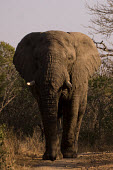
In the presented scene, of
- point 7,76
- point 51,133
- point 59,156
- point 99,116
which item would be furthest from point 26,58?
point 99,116

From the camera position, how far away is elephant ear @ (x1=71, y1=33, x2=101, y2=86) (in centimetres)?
823

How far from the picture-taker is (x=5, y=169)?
627 centimetres

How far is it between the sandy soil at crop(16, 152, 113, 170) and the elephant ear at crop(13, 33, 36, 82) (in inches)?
71.6

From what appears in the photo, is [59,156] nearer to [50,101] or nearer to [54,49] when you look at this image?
[50,101]

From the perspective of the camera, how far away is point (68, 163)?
24.2ft

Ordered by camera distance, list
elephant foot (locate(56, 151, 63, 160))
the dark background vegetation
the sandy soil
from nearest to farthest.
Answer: the sandy soil
elephant foot (locate(56, 151, 63, 160))
the dark background vegetation

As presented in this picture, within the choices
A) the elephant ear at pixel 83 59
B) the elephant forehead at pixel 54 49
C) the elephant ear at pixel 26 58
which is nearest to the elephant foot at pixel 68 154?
the elephant ear at pixel 83 59

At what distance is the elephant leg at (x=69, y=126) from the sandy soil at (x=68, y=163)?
318mm

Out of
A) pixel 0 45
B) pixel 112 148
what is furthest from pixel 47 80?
pixel 0 45

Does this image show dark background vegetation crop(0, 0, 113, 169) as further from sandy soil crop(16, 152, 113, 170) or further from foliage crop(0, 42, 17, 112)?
sandy soil crop(16, 152, 113, 170)

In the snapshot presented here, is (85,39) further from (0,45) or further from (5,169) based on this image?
(0,45)

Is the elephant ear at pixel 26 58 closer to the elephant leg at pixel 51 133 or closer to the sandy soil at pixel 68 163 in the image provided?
the elephant leg at pixel 51 133

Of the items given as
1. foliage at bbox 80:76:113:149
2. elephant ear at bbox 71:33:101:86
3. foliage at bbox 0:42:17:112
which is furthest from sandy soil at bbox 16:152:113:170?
foliage at bbox 0:42:17:112

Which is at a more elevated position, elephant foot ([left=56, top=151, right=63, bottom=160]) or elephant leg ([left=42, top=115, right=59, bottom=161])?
elephant leg ([left=42, top=115, right=59, bottom=161])
